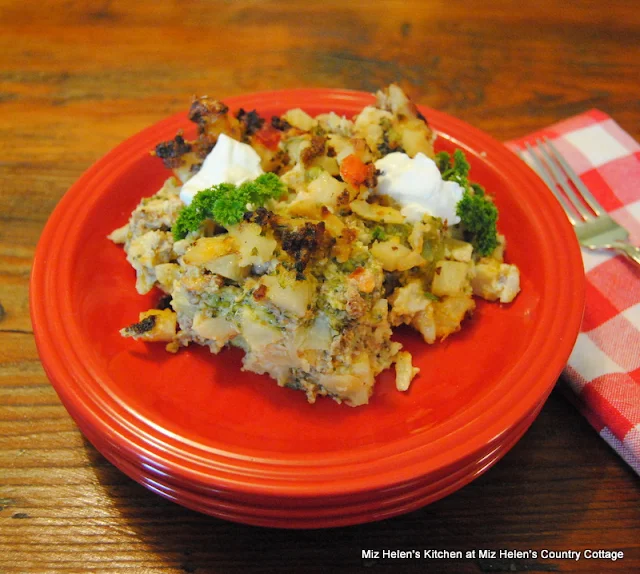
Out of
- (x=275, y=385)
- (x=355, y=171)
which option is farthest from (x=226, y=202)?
(x=275, y=385)

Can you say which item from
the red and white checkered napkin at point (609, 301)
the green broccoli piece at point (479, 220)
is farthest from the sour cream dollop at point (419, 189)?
the red and white checkered napkin at point (609, 301)

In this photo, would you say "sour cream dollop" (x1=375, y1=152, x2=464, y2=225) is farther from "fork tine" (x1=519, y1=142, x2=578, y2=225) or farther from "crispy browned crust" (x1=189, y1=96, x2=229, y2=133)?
"fork tine" (x1=519, y1=142, x2=578, y2=225)

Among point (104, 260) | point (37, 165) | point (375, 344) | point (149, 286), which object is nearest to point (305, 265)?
point (375, 344)

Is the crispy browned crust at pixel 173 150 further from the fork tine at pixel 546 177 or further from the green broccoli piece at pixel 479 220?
the fork tine at pixel 546 177

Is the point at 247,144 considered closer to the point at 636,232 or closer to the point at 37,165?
the point at 37,165

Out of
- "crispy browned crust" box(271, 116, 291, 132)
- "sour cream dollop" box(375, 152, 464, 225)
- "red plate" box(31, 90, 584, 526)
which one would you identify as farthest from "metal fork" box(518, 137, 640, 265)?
"crispy browned crust" box(271, 116, 291, 132)

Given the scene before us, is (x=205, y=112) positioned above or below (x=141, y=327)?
above

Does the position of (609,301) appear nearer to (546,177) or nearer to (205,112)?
(546,177)
